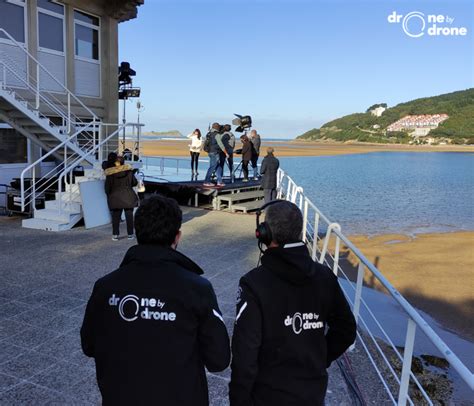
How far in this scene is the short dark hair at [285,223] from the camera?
211cm

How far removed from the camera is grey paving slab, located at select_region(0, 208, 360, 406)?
142 inches

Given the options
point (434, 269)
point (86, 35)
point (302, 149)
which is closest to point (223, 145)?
point (86, 35)

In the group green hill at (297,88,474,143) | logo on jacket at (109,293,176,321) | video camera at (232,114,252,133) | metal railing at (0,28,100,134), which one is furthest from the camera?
green hill at (297,88,474,143)

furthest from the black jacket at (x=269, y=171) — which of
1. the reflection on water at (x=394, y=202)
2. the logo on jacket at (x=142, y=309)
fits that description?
the logo on jacket at (x=142, y=309)

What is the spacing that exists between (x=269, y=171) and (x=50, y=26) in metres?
6.60

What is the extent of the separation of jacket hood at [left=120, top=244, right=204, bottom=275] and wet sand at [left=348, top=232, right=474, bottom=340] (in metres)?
6.49

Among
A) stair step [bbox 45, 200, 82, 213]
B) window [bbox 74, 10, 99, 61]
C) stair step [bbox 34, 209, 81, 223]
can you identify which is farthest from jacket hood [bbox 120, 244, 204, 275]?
window [bbox 74, 10, 99, 61]

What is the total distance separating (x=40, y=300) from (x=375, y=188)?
25.9 meters

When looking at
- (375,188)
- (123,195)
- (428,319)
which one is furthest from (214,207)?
(375,188)

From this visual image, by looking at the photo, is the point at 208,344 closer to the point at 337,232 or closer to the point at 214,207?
the point at 337,232

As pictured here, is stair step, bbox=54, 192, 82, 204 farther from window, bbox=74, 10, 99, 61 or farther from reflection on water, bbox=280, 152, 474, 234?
reflection on water, bbox=280, 152, 474, 234

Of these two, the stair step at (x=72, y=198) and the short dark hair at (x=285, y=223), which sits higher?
the short dark hair at (x=285, y=223)

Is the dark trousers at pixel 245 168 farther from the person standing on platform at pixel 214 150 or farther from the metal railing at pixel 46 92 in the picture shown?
the metal railing at pixel 46 92

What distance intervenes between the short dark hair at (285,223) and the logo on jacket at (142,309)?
0.58 metres
